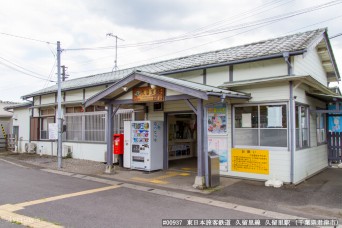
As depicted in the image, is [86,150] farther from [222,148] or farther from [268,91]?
[268,91]

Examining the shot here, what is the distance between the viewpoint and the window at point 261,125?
8684 mm

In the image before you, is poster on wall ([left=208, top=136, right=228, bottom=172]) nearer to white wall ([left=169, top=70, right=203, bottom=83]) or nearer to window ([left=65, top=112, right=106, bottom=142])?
white wall ([left=169, top=70, right=203, bottom=83])

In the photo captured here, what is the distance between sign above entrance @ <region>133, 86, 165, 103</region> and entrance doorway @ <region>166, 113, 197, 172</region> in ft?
12.7

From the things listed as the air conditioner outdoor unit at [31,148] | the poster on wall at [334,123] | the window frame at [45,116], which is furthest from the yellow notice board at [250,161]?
the air conditioner outdoor unit at [31,148]

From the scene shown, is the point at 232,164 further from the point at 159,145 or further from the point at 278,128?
the point at 159,145

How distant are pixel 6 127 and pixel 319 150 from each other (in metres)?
22.9

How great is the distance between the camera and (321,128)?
1216 centimetres

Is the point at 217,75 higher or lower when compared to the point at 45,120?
higher

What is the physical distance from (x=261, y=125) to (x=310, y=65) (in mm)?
3503

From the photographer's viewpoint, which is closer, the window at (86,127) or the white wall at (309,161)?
the white wall at (309,161)

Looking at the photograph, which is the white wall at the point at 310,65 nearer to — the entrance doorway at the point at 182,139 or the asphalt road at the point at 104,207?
the asphalt road at the point at 104,207

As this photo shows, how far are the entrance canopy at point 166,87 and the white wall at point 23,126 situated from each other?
10.6m

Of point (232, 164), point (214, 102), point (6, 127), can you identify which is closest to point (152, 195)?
point (232, 164)

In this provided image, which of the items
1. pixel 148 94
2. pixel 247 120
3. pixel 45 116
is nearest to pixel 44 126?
pixel 45 116
